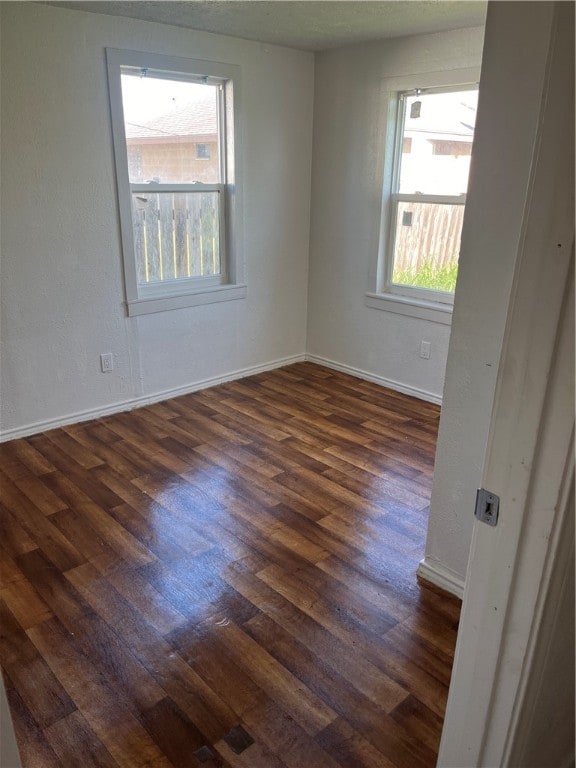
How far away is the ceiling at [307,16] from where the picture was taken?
9.29 ft

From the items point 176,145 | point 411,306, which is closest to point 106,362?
point 176,145

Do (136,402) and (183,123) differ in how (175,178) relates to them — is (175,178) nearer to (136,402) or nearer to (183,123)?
(183,123)

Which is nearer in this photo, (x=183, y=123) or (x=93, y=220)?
(x=93, y=220)

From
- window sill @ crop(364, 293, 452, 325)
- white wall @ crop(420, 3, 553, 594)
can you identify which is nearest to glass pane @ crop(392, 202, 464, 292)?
window sill @ crop(364, 293, 452, 325)

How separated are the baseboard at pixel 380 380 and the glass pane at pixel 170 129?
1666 millimetres

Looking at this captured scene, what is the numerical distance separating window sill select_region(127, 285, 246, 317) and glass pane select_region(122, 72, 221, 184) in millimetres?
739

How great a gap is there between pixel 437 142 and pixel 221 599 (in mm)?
3123

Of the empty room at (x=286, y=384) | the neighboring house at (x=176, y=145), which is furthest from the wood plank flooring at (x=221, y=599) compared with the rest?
the neighboring house at (x=176, y=145)

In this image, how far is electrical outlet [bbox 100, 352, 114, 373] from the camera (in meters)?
3.63

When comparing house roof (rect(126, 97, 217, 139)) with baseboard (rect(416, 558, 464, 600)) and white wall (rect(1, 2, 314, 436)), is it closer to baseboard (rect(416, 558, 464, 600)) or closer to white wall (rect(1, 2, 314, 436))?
white wall (rect(1, 2, 314, 436))

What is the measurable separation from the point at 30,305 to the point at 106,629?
198 cm

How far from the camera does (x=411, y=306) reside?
3.98 meters

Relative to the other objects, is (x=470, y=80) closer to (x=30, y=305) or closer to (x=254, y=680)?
(x=30, y=305)

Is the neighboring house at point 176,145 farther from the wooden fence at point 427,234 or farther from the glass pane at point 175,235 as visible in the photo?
the wooden fence at point 427,234
